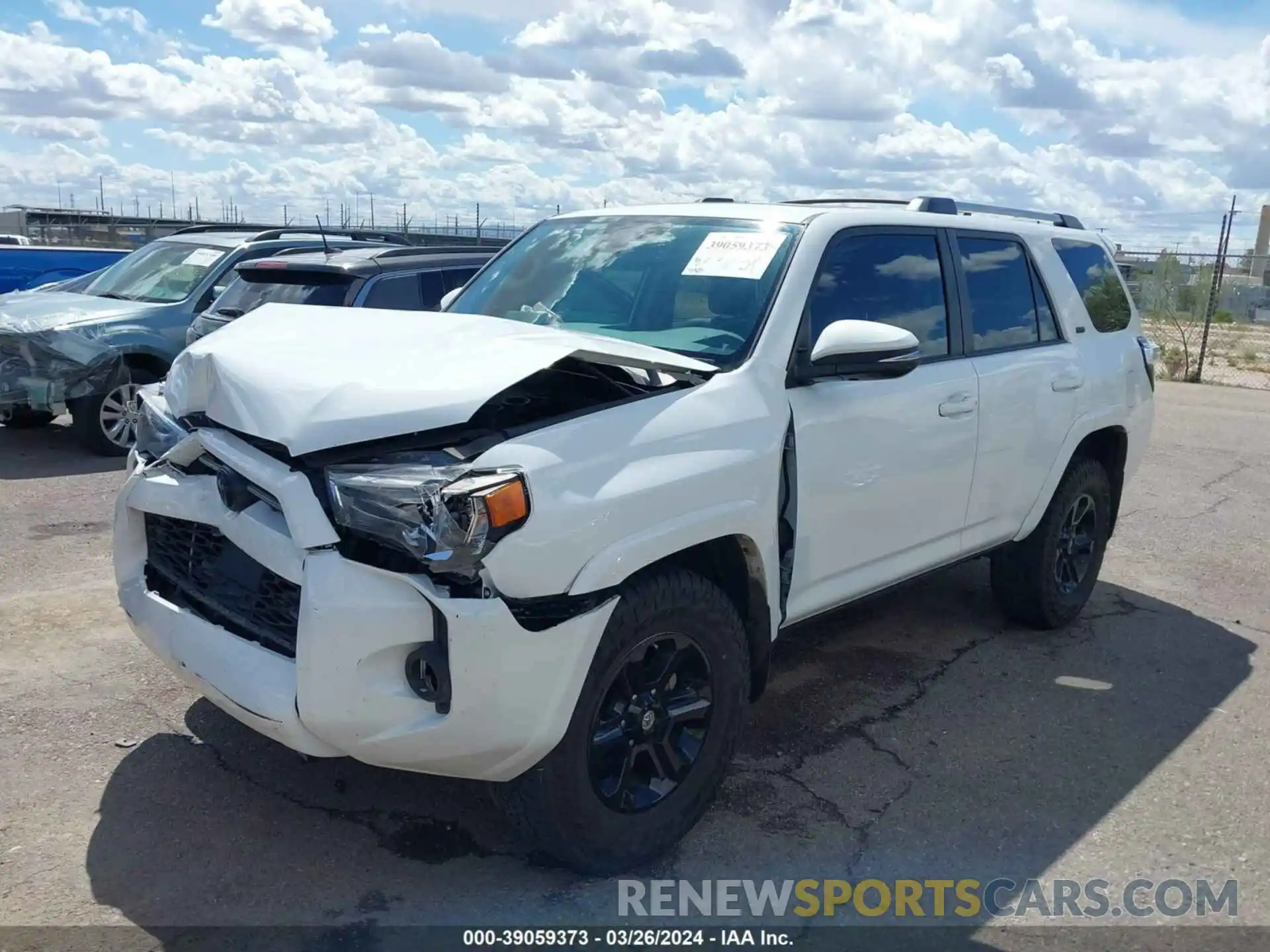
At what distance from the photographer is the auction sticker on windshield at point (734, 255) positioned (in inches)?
154

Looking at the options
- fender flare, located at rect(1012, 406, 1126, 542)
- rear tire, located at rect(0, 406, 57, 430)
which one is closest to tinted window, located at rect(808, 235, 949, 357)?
fender flare, located at rect(1012, 406, 1126, 542)

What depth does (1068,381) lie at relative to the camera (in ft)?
16.8

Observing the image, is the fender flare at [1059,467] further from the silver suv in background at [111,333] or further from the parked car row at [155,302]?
the silver suv in background at [111,333]

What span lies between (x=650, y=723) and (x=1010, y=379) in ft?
7.96

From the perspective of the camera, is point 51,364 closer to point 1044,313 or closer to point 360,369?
point 360,369

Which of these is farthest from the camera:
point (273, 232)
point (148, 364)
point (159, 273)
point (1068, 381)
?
point (273, 232)

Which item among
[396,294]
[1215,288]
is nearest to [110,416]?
[396,294]

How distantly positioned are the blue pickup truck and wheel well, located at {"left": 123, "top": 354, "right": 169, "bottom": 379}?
661cm

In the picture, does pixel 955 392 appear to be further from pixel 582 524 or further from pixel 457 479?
pixel 457 479

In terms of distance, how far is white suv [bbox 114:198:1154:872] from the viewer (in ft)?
9.09

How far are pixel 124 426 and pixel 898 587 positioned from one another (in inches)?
267

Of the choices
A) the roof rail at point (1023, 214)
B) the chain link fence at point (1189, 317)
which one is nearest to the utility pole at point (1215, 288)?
the chain link fence at point (1189, 317)

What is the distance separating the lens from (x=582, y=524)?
287cm

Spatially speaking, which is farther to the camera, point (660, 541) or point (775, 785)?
point (775, 785)
